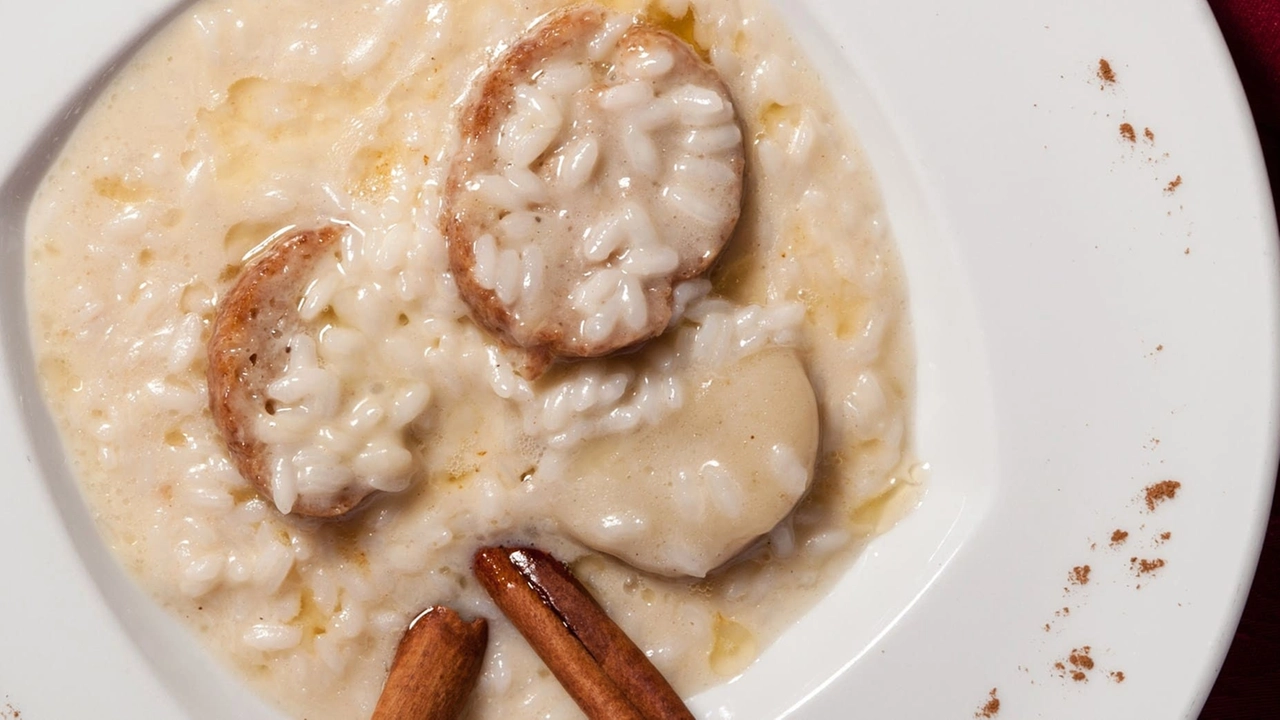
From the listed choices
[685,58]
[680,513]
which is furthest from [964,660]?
[685,58]

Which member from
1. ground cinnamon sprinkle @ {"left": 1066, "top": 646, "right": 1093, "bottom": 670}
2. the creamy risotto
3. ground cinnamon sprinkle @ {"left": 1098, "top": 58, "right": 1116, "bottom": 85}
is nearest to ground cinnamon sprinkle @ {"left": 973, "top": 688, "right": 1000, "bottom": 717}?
ground cinnamon sprinkle @ {"left": 1066, "top": 646, "right": 1093, "bottom": 670}

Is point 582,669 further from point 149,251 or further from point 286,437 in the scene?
point 149,251

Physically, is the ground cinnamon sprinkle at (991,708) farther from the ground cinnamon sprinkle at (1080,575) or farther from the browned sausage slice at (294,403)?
the browned sausage slice at (294,403)

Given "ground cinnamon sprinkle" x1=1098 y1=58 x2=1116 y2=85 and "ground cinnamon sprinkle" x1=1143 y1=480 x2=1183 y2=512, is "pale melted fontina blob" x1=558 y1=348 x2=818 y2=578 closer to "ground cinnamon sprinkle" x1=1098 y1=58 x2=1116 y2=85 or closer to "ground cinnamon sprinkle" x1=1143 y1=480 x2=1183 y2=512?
"ground cinnamon sprinkle" x1=1143 y1=480 x2=1183 y2=512

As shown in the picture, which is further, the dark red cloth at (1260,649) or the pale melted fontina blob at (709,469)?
the dark red cloth at (1260,649)

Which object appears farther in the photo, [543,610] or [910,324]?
[910,324]

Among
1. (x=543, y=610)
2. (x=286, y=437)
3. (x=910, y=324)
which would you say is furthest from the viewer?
(x=910, y=324)

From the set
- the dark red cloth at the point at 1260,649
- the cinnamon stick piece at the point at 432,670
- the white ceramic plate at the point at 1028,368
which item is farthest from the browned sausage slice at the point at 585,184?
the dark red cloth at the point at 1260,649
